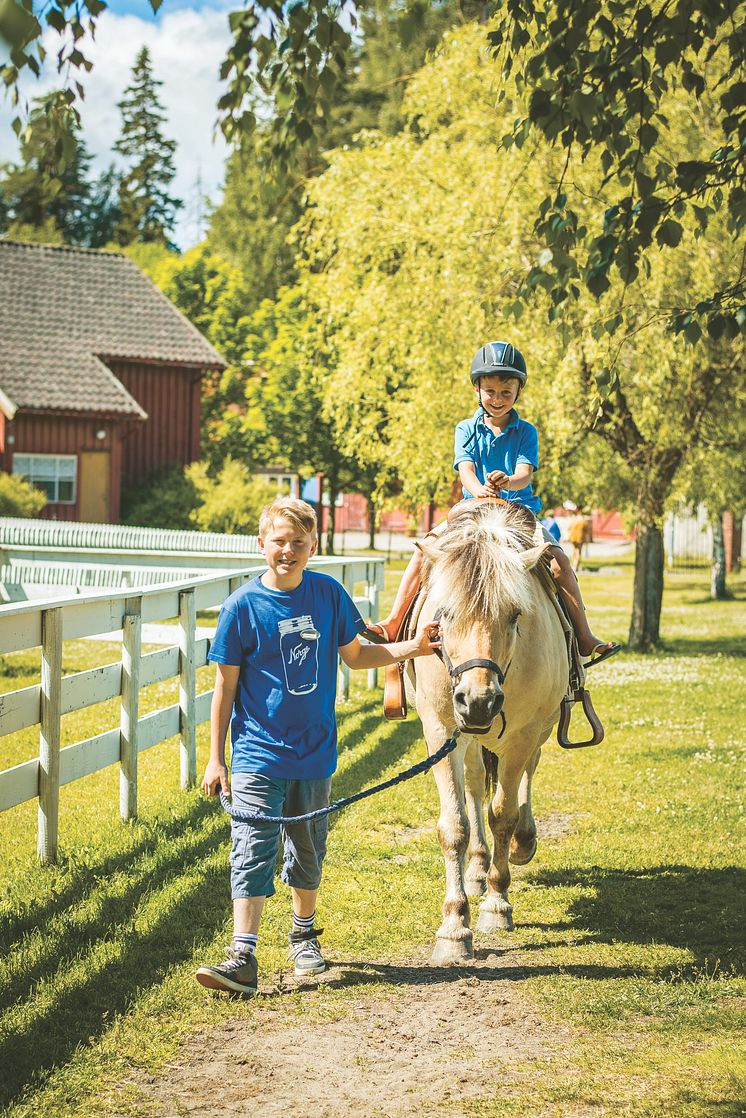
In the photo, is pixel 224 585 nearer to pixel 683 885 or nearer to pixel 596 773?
pixel 596 773

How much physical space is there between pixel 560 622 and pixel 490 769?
93 cm

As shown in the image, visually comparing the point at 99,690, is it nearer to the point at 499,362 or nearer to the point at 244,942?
the point at 244,942

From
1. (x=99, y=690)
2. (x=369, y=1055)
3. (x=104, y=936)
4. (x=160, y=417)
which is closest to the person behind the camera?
(x=369, y=1055)

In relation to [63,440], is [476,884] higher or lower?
lower

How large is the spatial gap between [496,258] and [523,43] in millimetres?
12258

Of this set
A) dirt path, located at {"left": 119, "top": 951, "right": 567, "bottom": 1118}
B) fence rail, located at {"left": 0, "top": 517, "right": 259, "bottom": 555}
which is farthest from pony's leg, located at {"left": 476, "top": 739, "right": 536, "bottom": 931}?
fence rail, located at {"left": 0, "top": 517, "right": 259, "bottom": 555}

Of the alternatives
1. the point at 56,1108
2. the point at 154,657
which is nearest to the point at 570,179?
the point at 154,657

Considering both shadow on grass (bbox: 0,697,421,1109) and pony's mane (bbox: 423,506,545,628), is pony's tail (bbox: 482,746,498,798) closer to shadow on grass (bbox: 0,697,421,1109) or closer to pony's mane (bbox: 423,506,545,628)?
pony's mane (bbox: 423,506,545,628)

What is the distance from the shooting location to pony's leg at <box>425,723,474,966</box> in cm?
502

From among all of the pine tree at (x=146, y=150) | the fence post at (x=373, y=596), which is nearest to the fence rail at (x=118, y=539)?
the fence post at (x=373, y=596)

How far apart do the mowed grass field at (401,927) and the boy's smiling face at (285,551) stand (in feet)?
5.44

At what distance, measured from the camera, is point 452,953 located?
5.00 metres

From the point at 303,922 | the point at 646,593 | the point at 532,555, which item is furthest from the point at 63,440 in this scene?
the point at 532,555

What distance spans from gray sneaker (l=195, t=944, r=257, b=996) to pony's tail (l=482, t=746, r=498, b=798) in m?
1.85
